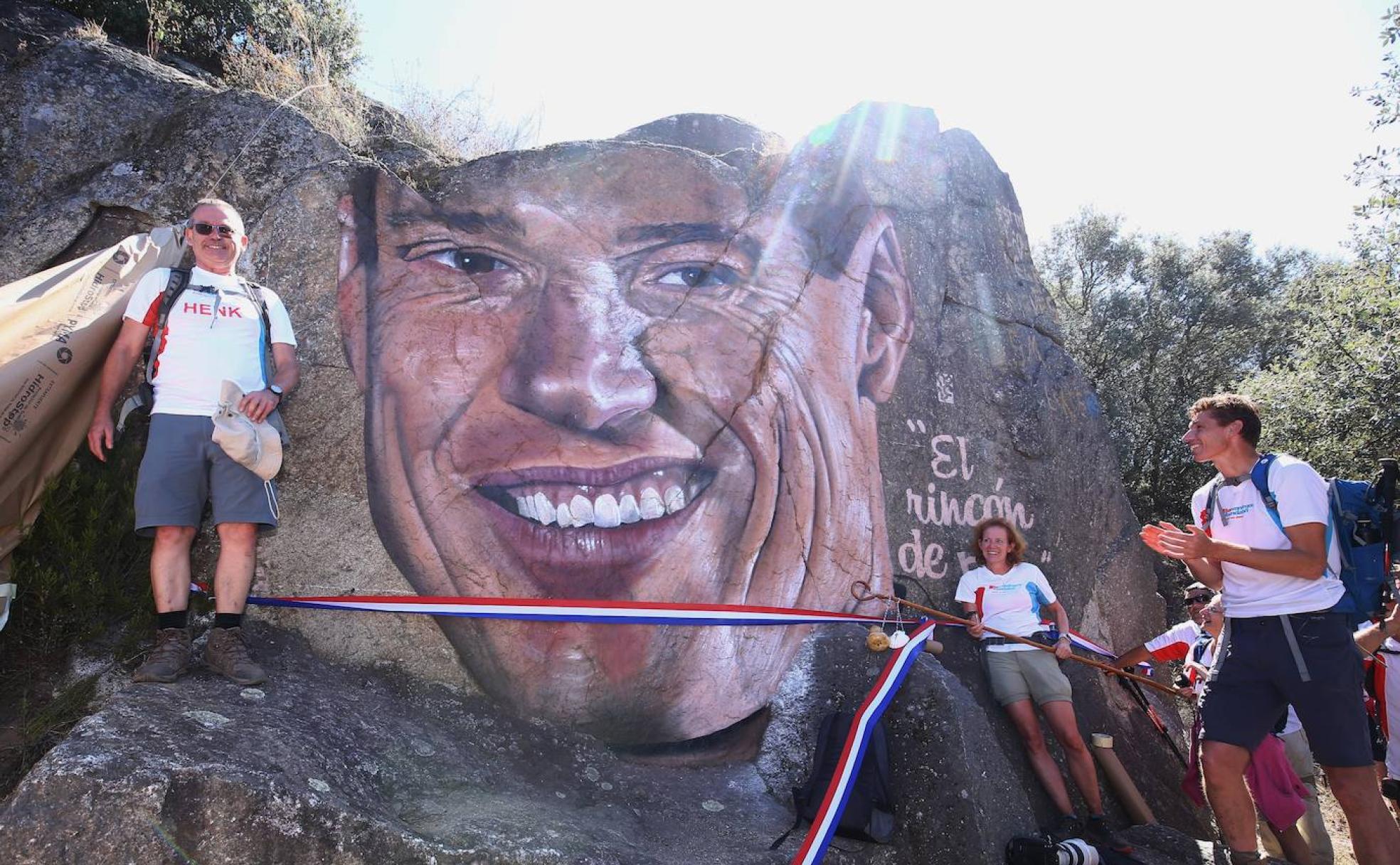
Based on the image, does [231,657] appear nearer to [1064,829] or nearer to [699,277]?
[699,277]

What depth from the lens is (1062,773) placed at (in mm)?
4508

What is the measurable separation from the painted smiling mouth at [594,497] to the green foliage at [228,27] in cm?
330

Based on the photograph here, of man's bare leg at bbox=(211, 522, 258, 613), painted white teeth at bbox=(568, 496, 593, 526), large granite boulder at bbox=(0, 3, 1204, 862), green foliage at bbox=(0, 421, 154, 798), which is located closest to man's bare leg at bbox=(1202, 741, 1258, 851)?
large granite boulder at bbox=(0, 3, 1204, 862)

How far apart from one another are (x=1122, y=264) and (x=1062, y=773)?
38.9 feet

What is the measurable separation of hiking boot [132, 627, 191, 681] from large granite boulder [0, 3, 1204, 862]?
4.4 inches

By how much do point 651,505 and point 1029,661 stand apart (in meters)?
1.96

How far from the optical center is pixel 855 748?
3561 millimetres

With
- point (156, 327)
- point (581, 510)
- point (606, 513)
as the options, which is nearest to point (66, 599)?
point (156, 327)

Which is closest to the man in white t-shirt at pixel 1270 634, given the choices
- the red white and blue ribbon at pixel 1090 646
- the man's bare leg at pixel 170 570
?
Result: the red white and blue ribbon at pixel 1090 646

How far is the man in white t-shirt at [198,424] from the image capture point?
3168 mm

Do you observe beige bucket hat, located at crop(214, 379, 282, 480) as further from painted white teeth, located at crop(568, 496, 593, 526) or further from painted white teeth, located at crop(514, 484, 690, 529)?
painted white teeth, located at crop(568, 496, 593, 526)

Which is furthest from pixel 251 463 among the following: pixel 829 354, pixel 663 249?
pixel 829 354

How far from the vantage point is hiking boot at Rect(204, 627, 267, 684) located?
312cm

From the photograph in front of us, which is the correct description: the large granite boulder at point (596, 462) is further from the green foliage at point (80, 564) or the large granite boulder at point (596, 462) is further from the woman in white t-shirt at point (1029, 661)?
the green foliage at point (80, 564)
